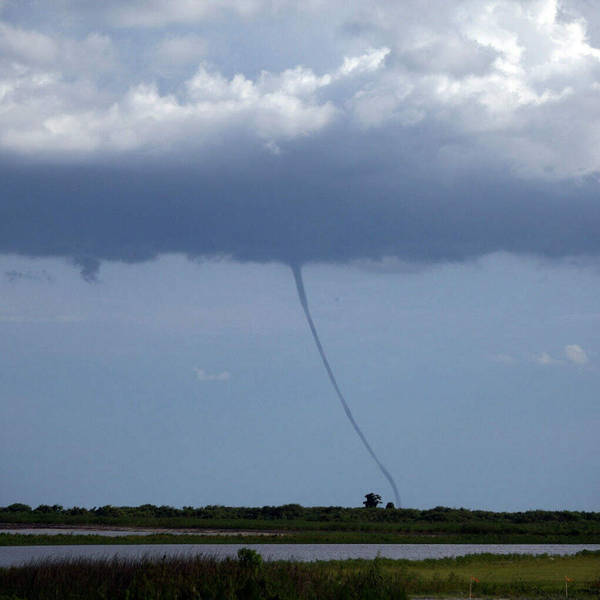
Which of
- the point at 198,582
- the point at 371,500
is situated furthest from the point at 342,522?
the point at 198,582

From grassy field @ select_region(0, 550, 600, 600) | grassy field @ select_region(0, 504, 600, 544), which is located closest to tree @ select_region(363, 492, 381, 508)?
grassy field @ select_region(0, 504, 600, 544)

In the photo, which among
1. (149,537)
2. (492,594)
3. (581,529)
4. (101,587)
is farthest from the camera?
(581,529)

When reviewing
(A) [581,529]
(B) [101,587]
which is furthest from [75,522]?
(B) [101,587]

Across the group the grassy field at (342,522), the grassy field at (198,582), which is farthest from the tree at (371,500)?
the grassy field at (198,582)

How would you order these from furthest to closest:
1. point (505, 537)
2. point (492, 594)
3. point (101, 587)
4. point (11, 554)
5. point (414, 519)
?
point (414, 519)
point (505, 537)
point (11, 554)
point (492, 594)
point (101, 587)

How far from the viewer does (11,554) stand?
→ 6738 centimetres

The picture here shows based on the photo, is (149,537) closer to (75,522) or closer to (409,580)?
(75,522)

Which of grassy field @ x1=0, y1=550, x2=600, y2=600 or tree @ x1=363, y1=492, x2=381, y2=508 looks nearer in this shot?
grassy field @ x1=0, y1=550, x2=600, y2=600

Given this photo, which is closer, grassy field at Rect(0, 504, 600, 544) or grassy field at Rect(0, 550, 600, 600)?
grassy field at Rect(0, 550, 600, 600)

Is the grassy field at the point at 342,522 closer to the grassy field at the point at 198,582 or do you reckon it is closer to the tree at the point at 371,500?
the tree at the point at 371,500

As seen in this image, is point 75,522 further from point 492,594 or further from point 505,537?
point 492,594

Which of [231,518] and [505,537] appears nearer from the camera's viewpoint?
[505,537]

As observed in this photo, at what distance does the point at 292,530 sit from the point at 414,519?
1943 centimetres

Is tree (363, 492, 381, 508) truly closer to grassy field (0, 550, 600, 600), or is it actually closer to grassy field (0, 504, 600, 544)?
grassy field (0, 504, 600, 544)
